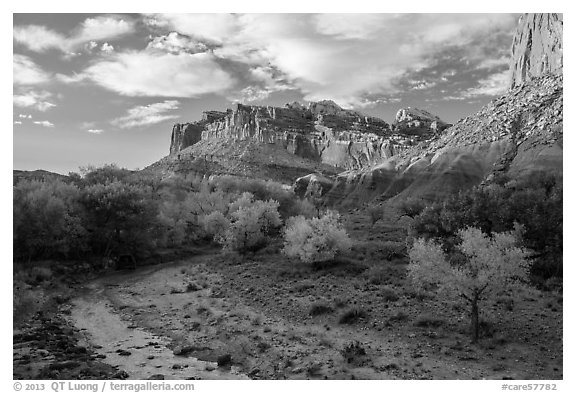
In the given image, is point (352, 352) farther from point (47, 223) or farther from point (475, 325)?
point (47, 223)

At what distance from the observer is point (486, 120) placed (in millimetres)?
93250

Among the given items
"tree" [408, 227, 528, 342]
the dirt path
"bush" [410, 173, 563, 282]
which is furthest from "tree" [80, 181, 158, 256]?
"tree" [408, 227, 528, 342]

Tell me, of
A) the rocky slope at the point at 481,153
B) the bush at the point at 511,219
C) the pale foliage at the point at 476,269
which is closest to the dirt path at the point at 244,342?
the pale foliage at the point at 476,269

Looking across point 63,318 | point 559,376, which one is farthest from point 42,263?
point 559,376

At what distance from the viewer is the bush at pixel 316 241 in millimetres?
32344

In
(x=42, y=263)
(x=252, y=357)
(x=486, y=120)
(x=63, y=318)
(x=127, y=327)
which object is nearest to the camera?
(x=252, y=357)

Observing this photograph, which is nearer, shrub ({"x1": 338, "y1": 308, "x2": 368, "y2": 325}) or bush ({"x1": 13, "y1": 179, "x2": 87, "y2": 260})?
shrub ({"x1": 338, "y1": 308, "x2": 368, "y2": 325})

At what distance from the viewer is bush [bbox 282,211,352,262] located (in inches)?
1273

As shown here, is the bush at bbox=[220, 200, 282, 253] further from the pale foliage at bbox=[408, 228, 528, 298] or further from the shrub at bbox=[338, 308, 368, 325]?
the pale foliage at bbox=[408, 228, 528, 298]

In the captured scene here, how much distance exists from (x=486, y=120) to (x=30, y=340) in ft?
318

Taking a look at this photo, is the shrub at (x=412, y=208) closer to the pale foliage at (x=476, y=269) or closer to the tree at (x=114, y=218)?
the tree at (x=114, y=218)
